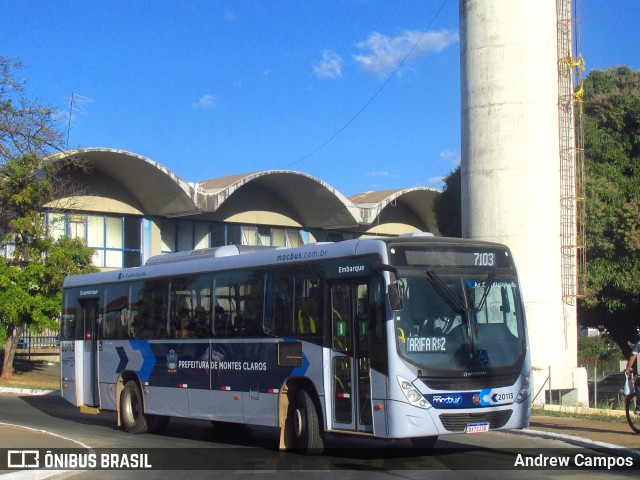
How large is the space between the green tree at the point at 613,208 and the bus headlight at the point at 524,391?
69.5 ft

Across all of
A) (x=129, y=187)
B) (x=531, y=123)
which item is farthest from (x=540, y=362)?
(x=129, y=187)

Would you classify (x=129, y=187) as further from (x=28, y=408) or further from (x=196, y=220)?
(x=28, y=408)

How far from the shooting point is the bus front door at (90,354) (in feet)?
62.0

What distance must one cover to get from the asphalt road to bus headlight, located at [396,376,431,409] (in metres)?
0.82

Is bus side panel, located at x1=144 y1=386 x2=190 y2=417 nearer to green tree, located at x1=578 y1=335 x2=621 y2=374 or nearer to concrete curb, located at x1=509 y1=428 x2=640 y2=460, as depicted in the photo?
concrete curb, located at x1=509 y1=428 x2=640 y2=460

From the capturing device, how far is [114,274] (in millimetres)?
18625

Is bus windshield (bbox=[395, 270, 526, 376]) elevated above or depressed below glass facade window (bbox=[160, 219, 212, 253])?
below

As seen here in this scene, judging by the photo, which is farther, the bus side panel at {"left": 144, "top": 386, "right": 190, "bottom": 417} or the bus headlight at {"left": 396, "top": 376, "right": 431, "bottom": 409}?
the bus side panel at {"left": 144, "top": 386, "right": 190, "bottom": 417}

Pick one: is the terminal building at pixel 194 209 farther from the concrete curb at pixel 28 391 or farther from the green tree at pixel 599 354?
the green tree at pixel 599 354

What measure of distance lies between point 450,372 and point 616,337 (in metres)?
28.6

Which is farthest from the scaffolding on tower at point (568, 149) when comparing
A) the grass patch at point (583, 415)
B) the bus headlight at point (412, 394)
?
the bus headlight at point (412, 394)

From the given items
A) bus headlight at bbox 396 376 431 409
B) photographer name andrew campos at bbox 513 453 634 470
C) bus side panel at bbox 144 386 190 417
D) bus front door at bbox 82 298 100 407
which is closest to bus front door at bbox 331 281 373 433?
bus headlight at bbox 396 376 431 409

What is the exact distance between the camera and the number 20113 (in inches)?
502

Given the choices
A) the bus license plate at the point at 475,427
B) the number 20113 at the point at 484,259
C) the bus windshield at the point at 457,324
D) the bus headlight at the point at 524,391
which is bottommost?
the bus license plate at the point at 475,427
